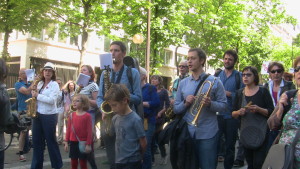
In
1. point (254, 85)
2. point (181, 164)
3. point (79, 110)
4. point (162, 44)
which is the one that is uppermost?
point (162, 44)

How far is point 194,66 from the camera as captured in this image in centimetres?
445

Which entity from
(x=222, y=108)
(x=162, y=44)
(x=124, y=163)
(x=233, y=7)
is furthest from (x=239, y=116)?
(x=233, y=7)

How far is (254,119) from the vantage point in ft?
17.3

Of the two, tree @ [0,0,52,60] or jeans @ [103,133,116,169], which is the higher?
tree @ [0,0,52,60]

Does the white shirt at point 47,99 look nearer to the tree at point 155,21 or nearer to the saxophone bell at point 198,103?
the saxophone bell at point 198,103

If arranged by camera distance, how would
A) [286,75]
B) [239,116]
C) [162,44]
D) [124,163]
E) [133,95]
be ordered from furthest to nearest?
[162,44]
[286,75]
[239,116]
[133,95]
[124,163]

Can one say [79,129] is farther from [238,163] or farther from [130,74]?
[238,163]

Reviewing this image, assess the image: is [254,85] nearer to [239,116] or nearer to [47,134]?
[239,116]

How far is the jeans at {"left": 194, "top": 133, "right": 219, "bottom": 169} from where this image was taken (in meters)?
4.23

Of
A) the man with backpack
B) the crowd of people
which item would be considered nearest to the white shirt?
the crowd of people

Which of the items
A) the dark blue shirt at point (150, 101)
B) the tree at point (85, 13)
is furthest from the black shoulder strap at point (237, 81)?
the tree at point (85, 13)

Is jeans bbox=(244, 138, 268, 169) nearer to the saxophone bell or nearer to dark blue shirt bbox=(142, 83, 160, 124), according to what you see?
the saxophone bell

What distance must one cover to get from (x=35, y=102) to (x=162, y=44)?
1353 centimetres

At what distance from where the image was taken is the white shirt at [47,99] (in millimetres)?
6203
